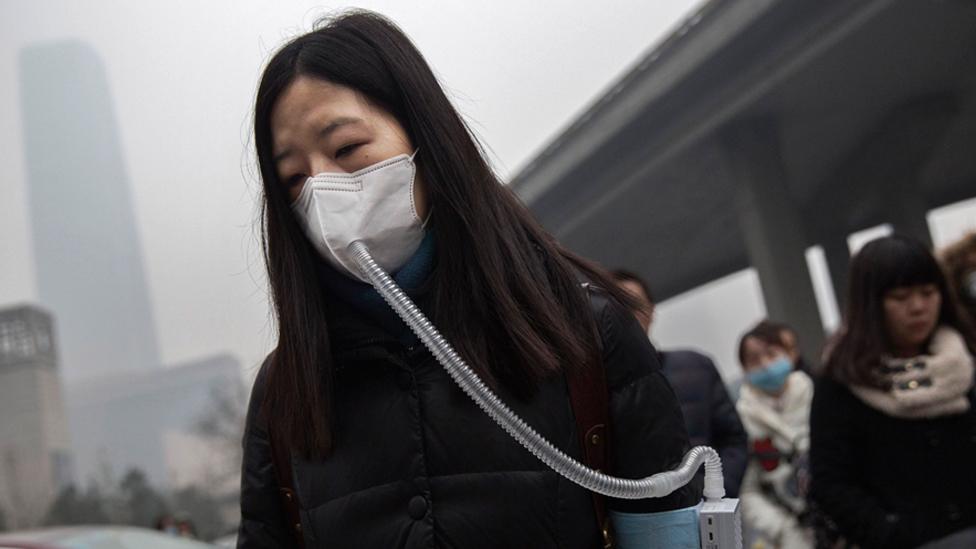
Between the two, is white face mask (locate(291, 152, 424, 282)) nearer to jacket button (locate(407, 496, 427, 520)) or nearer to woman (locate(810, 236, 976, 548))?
jacket button (locate(407, 496, 427, 520))

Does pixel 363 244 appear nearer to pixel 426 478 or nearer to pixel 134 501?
→ pixel 426 478

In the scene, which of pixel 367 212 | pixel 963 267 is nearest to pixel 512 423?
pixel 367 212

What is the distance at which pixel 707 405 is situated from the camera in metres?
4.00

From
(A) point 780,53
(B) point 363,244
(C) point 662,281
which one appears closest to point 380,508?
(B) point 363,244

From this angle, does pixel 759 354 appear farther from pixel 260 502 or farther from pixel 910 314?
pixel 260 502

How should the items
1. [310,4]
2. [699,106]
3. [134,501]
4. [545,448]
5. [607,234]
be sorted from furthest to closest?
[607,234] → [134,501] → [699,106] → [310,4] → [545,448]

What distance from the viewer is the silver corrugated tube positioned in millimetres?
1355

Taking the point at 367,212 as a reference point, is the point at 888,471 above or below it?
below

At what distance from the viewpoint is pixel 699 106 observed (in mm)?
8867

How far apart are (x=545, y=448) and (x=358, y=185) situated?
0.43m

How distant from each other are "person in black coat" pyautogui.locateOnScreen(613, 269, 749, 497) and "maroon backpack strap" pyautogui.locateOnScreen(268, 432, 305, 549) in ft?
8.11

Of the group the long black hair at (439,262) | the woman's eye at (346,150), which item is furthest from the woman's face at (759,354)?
the woman's eye at (346,150)

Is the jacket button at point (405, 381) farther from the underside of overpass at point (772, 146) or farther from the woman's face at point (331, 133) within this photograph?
the underside of overpass at point (772, 146)

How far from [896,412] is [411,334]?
1842 mm
